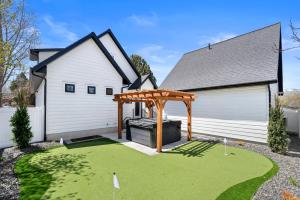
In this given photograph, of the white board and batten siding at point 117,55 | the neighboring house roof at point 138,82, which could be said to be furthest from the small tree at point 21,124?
the neighboring house roof at point 138,82

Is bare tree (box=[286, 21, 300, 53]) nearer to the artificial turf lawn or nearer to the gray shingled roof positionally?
the artificial turf lawn

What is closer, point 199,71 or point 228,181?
point 228,181

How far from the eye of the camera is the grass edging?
4.41 meters

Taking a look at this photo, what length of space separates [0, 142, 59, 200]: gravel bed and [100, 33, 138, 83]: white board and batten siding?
1018cm

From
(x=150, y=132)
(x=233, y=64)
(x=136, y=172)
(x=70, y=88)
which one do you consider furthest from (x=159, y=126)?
(x=233, y=64)

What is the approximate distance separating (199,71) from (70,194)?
13.0m

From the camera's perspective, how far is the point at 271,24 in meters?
13.3

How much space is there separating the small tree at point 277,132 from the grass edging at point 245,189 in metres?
2.98

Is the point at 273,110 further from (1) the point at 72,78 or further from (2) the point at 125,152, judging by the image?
(1) the point at 72,78

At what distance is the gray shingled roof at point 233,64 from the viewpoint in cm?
1061

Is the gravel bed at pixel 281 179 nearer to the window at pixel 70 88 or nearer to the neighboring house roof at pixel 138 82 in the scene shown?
the window at pixel 70 88

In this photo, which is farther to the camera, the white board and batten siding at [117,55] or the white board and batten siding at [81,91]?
the white board and batten siding at [117,55]

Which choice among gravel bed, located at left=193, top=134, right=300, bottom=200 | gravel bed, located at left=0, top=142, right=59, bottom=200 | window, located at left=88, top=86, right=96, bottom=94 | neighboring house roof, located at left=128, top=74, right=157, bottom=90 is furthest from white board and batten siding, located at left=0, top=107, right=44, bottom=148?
gravel bed, located at left=193, top=134, right=300, bottom=200

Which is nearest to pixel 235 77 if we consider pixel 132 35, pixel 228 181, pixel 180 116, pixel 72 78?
pixel 180 116
